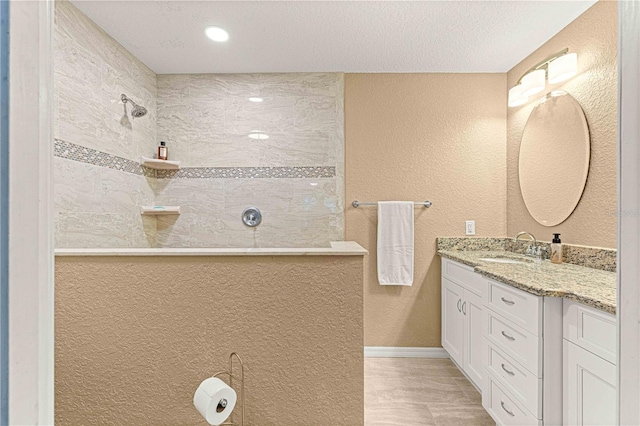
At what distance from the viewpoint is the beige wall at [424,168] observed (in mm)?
2594

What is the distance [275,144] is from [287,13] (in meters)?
1.02

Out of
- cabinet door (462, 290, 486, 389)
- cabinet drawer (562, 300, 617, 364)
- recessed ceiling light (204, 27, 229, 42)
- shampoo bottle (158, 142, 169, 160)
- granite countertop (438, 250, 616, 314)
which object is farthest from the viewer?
shampoo bottle (158, 142, 169, 160)

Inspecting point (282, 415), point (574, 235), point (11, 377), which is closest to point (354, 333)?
point (282, 415)

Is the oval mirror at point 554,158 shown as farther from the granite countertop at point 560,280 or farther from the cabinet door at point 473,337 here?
the cabinet door at point 473,337

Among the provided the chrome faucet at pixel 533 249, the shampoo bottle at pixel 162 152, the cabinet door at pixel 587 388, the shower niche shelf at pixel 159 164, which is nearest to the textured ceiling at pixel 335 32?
the shampoo bottle at pixel 162 152

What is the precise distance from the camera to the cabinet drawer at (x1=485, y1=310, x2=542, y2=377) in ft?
4.16

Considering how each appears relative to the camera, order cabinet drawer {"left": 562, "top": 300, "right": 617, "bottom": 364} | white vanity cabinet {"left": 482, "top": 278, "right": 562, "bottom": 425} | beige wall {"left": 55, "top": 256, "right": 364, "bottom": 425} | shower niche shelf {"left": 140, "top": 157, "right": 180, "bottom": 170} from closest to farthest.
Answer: cabinet drawer {"left": 562, "top": 300, "right": 617, "bottom": 364}, white vanity cabinet {"left": 482, "top": 278, "right": 562, "bottom": 425}, beige wall {"left": 55, "top": 256, "right": 364, "bottom": 425}, shower niche shelf {"left": 140, "top": 157, "right": 180, "bottom": 170}

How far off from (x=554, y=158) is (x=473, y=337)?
4.20 ft

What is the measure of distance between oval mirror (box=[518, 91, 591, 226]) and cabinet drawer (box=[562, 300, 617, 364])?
0.96 meters

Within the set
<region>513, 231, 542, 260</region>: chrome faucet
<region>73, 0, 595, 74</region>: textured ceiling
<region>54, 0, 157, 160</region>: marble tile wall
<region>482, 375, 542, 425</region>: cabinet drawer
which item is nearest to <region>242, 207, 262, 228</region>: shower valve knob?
<region>54, 0, 157, 160</region>: marble tile wall

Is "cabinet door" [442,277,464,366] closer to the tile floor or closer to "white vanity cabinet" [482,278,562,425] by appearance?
the tile floor

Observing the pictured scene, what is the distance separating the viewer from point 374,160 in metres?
2.62

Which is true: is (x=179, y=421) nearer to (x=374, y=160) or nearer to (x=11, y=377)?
(x=11, y=377)

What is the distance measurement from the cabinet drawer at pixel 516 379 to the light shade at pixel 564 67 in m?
1.66
